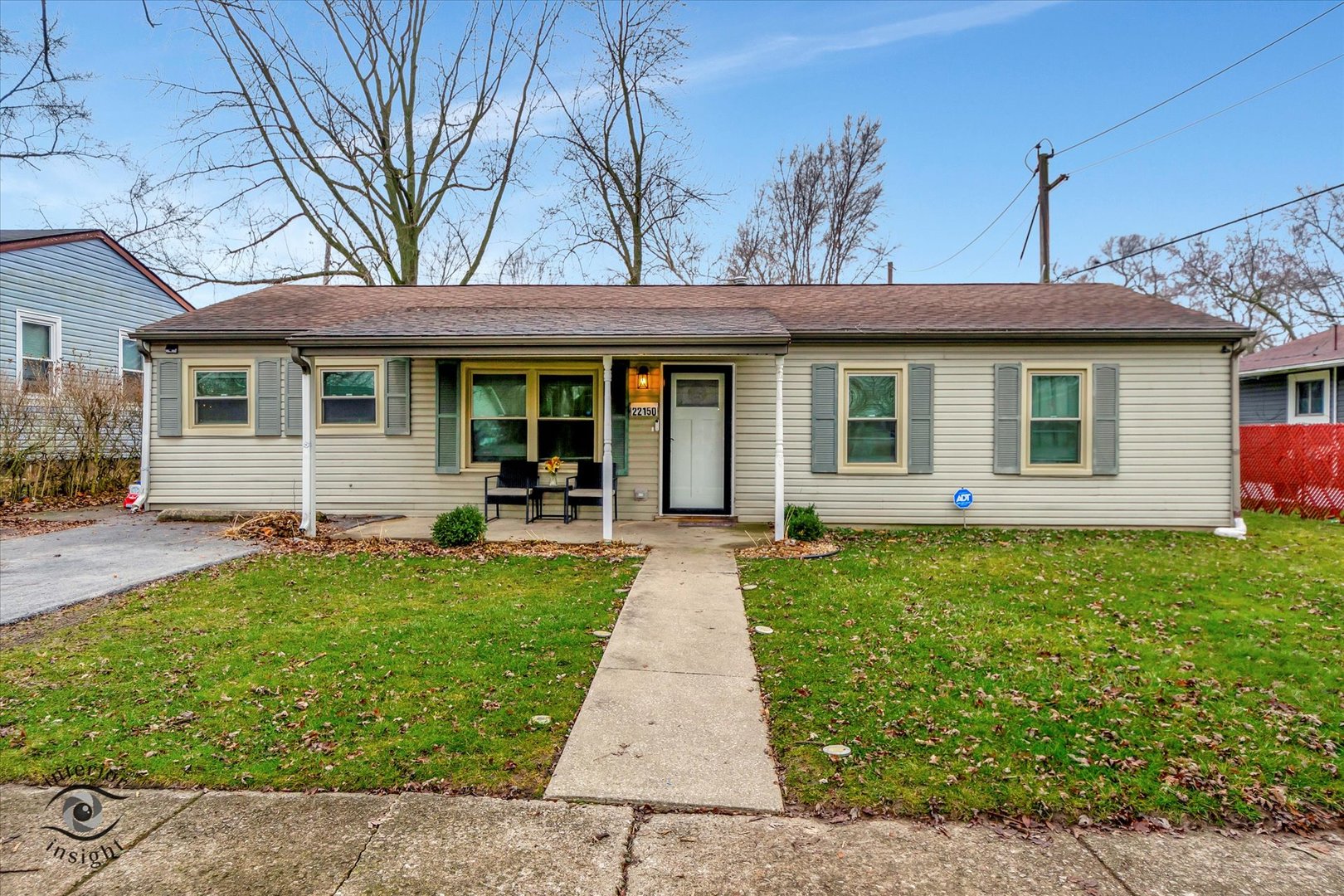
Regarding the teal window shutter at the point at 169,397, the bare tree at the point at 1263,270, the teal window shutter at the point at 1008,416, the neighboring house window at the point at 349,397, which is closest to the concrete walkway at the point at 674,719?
the teal window shutter at the point at 1008,416

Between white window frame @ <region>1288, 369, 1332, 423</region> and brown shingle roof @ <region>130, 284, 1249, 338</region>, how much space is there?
345 inches

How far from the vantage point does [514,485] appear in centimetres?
882

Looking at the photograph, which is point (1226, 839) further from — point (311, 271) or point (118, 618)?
point (311, 271)

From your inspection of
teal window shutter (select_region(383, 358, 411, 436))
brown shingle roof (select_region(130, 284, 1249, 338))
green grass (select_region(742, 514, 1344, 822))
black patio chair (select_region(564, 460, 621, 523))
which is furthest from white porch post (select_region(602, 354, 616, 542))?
teal window shutter (select_region(383, 358, 411, 436))

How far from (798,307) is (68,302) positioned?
15.3 metres

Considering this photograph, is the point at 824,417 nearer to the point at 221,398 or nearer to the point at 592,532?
the point at 592,532

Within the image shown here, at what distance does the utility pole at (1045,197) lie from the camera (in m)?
13.7

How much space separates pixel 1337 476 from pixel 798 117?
15.0 meters

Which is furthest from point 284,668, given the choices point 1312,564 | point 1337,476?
point 1337,476

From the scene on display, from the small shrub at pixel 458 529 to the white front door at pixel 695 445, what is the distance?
2.93 metres

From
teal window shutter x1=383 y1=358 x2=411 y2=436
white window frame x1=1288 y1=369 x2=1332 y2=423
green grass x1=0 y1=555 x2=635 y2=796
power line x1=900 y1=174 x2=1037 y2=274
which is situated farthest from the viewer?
white window frame x1=1288 y1=369 x2=1332 y2=423

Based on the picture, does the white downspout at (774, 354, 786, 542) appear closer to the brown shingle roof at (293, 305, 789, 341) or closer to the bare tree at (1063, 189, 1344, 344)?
the brown shingle roof at (293, 305, 789, 341)

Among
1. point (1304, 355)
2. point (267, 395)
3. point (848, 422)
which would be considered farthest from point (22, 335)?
point (1304, 355)

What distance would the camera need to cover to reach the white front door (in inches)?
362
